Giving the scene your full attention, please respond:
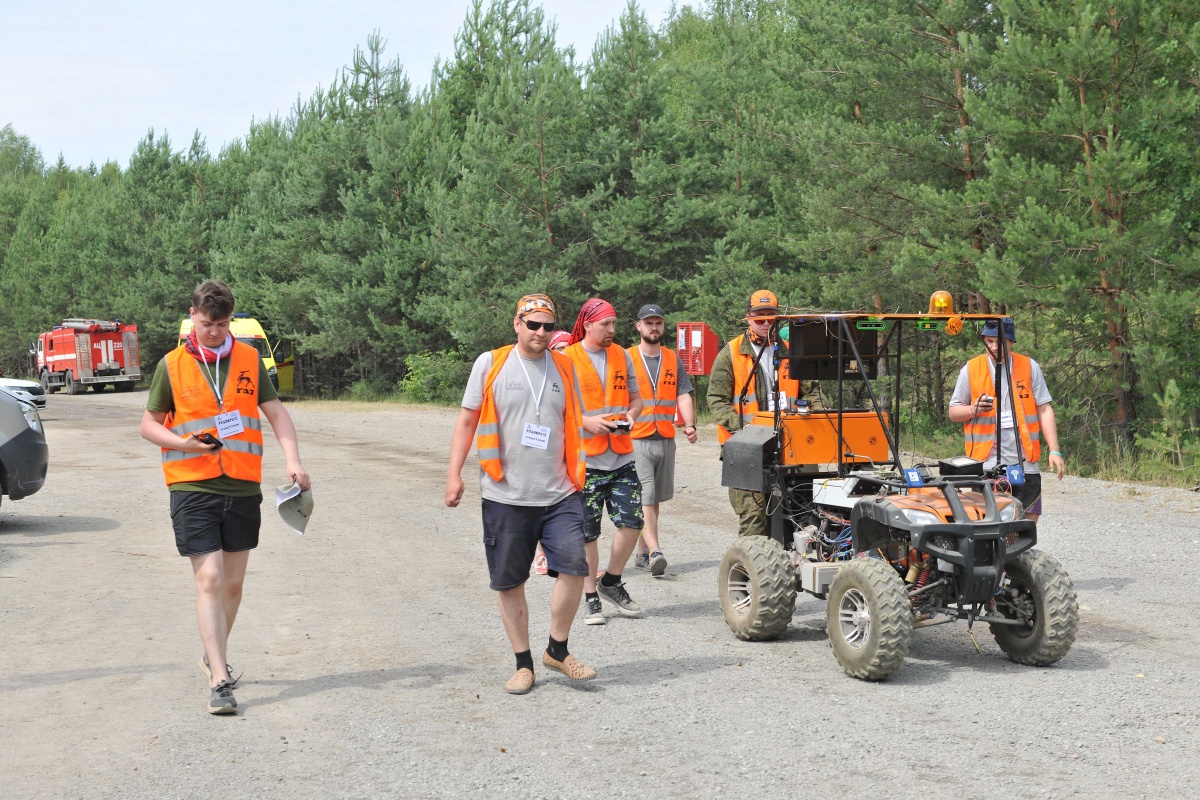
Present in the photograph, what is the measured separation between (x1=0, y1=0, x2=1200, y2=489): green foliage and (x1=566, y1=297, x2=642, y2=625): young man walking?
8.35 ft

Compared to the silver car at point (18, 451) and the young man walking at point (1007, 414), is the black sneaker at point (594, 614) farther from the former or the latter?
the silver car at point (18, 451)

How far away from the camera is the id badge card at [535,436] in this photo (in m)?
5.92

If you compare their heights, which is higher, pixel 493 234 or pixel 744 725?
pixel 493 234

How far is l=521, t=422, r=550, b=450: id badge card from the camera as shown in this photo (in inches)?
233

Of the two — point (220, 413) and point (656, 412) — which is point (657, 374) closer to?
point (656, 412)

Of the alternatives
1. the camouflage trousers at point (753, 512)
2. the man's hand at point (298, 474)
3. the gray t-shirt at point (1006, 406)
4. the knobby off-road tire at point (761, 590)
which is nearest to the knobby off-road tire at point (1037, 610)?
the knobby off-road tire at point (761, 590)

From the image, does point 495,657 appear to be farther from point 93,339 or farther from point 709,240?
point 93,339

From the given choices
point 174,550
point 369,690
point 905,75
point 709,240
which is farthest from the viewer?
point 709,240

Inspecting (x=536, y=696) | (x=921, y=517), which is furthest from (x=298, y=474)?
(x=921, y=517)

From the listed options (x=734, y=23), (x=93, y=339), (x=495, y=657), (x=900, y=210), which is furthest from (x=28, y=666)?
(x=93, y=339)

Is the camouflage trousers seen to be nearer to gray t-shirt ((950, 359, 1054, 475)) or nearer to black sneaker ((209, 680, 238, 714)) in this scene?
gray t-shirt ((950, 359, 1054, 475))

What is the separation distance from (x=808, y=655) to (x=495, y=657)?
178 cm

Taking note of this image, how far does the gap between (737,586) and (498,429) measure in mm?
2101

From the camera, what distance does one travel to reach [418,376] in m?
38.1
